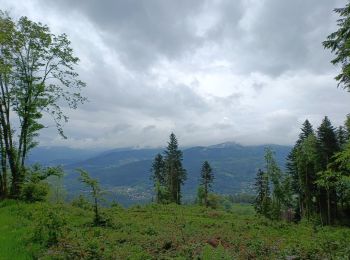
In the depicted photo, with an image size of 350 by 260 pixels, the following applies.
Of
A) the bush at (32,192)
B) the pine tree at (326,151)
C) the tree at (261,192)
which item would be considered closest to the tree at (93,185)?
the bush at (32,192)

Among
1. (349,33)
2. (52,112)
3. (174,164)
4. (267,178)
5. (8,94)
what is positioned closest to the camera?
(349,33)

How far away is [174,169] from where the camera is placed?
9056 cm

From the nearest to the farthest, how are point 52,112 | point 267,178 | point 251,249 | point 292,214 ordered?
1. point 251,249
2. point 52,112
3. point 267,178
4. point 292,214

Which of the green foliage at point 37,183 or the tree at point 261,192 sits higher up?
the green foliage at point 37,183

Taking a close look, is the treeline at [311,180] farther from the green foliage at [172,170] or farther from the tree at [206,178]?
the green foliage at [172,170]

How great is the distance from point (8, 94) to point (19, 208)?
9778 millimetres

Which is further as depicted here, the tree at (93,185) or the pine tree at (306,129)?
the pine tree at (306,129)

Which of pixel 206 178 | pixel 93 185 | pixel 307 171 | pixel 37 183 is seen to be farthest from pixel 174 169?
pixel 93 185

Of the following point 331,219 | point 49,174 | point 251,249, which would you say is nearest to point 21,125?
point 49,174

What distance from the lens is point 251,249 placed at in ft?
46.1

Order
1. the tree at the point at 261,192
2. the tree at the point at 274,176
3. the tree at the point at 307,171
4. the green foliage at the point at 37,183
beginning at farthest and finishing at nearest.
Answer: the tree at the point at 261,192
the tree at the point at 274,176
the tree at the point at 307,171
the green foliage at the point at 37,183

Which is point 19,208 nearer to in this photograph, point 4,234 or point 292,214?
point 4,234

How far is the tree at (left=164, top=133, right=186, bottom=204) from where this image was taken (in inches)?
3494

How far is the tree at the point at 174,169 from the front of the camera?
88.8m
